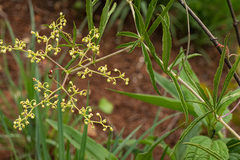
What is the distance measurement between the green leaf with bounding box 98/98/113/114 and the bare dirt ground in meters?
0.03

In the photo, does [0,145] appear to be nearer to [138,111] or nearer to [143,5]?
[138,111]

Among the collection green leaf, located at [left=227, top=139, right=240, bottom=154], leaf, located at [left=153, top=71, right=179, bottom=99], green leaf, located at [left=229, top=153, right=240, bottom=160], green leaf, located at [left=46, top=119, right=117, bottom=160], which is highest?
leaf, located at [left=153, top=71, right=179, bottom=99]

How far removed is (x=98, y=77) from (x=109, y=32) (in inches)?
20.4

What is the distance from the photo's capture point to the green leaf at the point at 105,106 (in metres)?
1.75

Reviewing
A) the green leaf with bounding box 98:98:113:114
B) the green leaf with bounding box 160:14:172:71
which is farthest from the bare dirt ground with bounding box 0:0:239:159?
the green leaf with bounding box 160:14:172:71

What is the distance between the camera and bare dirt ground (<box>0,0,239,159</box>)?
173 cm

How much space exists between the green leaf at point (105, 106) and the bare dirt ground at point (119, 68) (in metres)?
0.03

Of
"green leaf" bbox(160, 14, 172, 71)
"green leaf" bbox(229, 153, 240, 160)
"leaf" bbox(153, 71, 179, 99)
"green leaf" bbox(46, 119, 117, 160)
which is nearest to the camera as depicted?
"green leaf" bbox(160, 14, 172, 71)

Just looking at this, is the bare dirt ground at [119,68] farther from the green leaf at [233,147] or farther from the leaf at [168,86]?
the green leaf at [233,147]

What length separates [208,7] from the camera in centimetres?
216

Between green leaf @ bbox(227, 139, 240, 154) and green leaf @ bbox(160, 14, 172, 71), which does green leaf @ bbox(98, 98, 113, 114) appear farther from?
green leaf @ bbox(160, 14, 172, 71)

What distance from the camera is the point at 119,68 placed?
2010 mm

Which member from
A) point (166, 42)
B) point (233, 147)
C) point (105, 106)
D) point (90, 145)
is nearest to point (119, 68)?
point (105, 106)

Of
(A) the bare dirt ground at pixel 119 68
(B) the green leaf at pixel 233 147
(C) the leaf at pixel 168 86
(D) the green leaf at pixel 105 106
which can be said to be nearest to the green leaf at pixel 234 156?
(B) the green leaf at pixel 233 147
